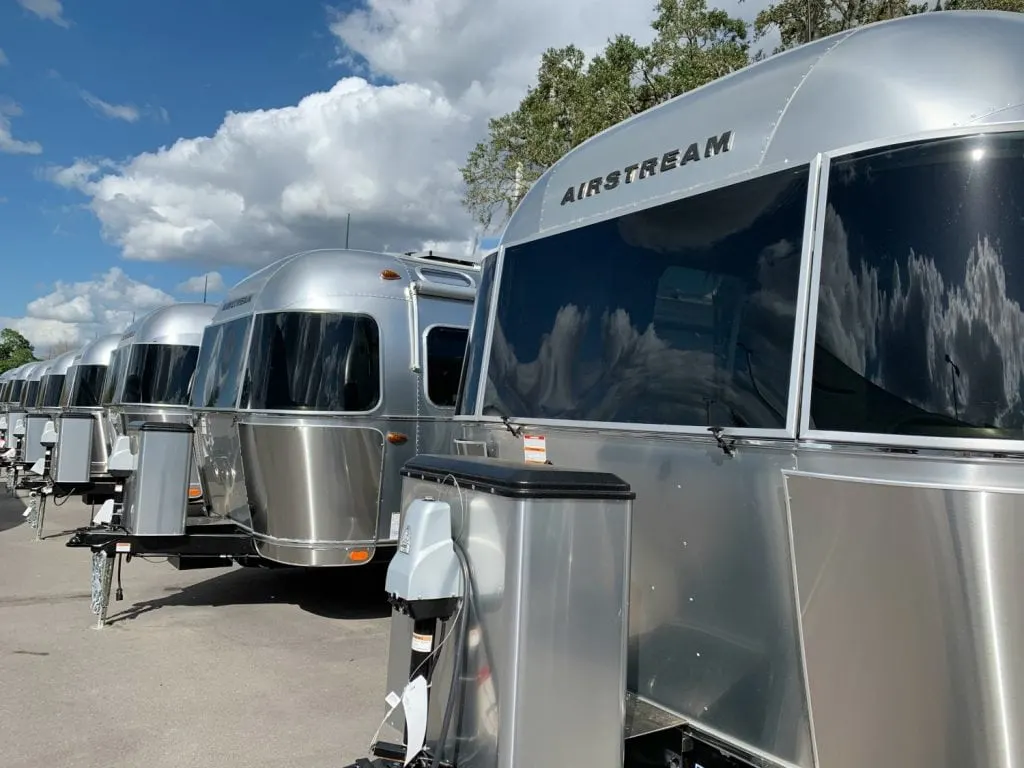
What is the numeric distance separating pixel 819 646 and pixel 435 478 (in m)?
1.34

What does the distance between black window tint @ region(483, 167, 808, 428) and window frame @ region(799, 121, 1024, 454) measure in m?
0.07

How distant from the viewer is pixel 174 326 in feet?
39.7

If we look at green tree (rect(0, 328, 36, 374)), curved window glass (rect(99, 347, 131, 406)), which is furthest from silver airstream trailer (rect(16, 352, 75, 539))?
green tree (rect(0, 328, 36, 374))

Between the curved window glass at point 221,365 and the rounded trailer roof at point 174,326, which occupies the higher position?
the rounded trailer roof at point 174,326

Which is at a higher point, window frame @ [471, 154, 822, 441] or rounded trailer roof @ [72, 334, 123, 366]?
rounded trailer roof @ [72, 334, 123, 366]

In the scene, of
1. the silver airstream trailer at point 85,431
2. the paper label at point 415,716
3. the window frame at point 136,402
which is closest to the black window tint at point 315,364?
the paper label at point 415,716

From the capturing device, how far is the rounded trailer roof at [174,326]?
1202cm

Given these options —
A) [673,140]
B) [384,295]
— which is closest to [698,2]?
[384,295]

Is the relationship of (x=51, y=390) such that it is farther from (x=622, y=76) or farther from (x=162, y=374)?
(x=622, y=76)

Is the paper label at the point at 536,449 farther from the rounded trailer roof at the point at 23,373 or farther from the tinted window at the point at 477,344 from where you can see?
the rounded trailer roof at the point at 23,373

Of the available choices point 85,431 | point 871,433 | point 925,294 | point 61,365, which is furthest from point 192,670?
point 61,365

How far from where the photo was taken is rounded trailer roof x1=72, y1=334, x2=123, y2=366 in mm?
16422

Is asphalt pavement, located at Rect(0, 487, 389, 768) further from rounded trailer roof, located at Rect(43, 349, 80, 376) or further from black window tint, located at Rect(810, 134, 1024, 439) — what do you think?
rounded trailer roof, located at Rect(43, 349, 80, 376)

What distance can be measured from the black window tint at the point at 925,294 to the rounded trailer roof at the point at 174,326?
1066 centimetres
